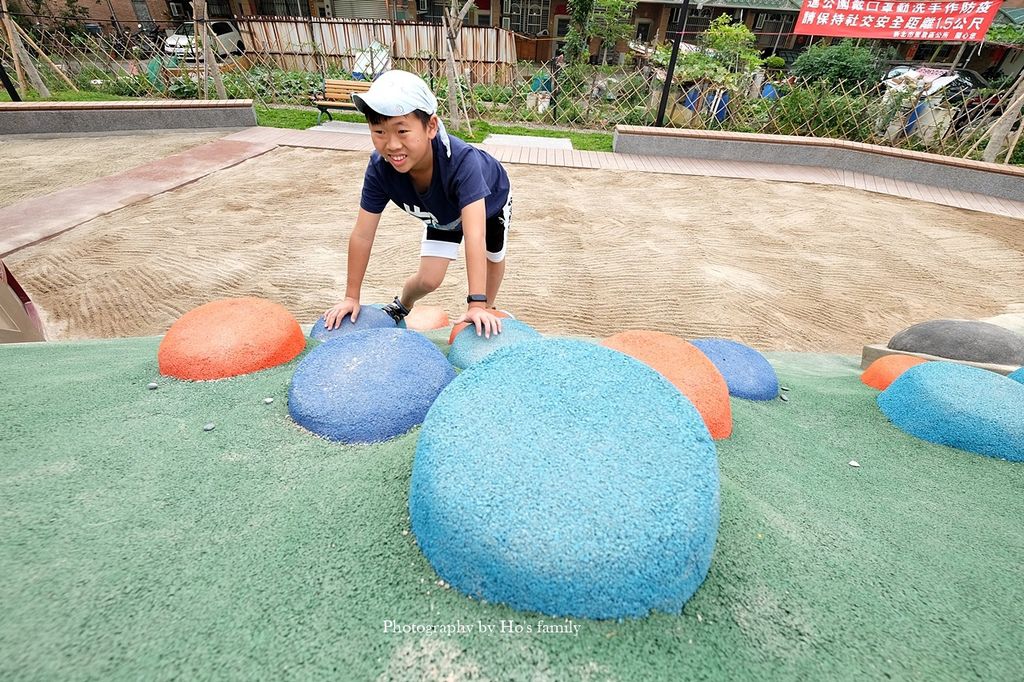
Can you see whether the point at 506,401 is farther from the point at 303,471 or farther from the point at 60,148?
the point at 60,148

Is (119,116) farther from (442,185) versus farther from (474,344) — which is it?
(474,344)

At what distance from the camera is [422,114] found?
6.14ft

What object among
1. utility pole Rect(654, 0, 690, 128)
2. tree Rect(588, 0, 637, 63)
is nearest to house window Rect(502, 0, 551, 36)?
tree Rect(588, 0, 637, 63)

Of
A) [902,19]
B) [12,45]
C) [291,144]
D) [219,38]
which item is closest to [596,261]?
[291,144]

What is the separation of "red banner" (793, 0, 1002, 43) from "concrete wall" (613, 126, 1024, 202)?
3.03m

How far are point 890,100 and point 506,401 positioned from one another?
13.2 meters

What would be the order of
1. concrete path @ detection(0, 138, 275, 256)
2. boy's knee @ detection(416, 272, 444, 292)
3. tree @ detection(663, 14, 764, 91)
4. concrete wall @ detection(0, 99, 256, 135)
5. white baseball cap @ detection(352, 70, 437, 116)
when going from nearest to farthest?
white baseball cap @ detection(352, 70, 437, 116) → boy's knee @ detection(416, 272, 444, 292) → concrete path @ detection(0, 138, 275, 256) → concrete wall @ detection(0, 99, 256, 135) → tree @ detection(663, 14, 764, 91)

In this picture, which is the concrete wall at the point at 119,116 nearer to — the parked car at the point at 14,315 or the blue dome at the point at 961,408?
the parked car at the point at 14,315

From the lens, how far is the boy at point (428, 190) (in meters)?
1.80

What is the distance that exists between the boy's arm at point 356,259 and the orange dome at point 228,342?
0.26m

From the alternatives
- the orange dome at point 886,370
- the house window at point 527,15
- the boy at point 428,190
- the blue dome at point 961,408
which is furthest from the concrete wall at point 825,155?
the house window at point 527,15

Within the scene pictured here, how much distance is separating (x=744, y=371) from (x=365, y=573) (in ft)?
7.06

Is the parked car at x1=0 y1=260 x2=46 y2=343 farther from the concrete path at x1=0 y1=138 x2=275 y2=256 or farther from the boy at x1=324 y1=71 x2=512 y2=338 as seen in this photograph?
the concrete path at x1=0 y1=138 x2=275 y2=256

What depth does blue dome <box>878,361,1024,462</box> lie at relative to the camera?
1.78 meters
